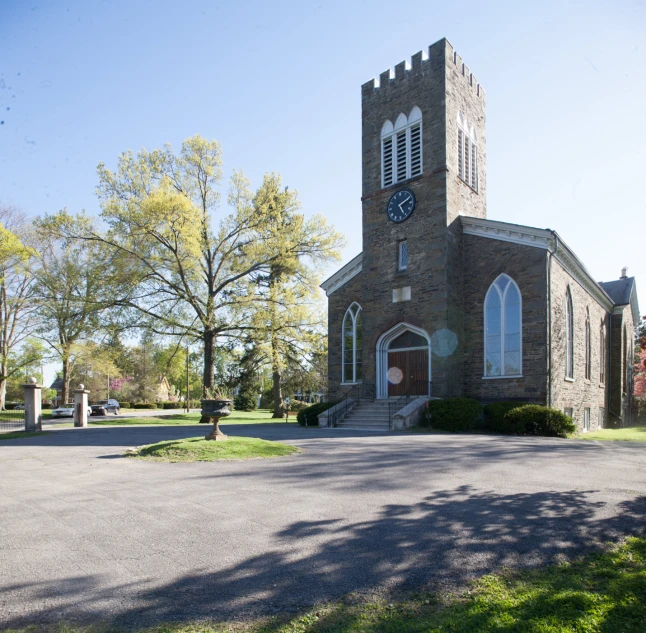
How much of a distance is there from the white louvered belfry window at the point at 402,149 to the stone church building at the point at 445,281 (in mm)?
53

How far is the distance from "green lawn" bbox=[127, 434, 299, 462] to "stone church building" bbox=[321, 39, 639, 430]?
34.3 ft

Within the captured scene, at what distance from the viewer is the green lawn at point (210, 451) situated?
33.3 feet

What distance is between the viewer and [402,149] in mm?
23062

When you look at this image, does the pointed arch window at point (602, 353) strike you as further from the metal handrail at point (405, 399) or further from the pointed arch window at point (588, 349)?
the metal handrail at point (405, 399)

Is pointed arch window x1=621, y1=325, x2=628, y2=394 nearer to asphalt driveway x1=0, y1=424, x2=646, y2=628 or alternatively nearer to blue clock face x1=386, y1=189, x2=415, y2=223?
blue clock face x1=386, y1=189, x2=415, y2=223

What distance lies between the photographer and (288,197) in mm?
30688

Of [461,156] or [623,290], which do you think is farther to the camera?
[623,290]

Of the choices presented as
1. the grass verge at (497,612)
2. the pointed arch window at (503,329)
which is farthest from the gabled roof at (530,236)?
the grass verge at (497,612)

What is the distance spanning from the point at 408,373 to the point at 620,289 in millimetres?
20408

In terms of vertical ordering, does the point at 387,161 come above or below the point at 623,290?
above

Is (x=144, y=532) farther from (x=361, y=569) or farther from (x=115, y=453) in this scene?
(x=115, y=453)

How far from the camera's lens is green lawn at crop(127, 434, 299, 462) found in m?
10.2

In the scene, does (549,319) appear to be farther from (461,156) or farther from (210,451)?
(210,451)

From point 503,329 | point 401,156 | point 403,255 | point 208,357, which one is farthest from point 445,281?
point 208,357
